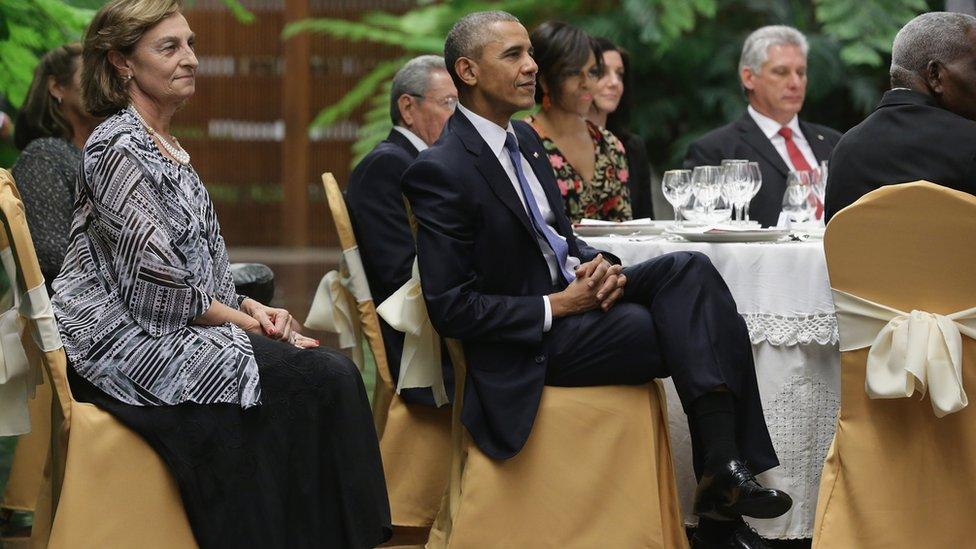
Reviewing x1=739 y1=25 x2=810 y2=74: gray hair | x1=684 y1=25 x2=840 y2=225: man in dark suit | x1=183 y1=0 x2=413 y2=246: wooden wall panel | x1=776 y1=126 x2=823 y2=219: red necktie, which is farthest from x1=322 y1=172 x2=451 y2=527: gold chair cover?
x1=183 y1=0 x2=413 y2=246: wooden wall panel

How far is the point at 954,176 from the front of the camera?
3.05 meters

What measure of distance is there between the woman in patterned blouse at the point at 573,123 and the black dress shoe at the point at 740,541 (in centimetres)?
135

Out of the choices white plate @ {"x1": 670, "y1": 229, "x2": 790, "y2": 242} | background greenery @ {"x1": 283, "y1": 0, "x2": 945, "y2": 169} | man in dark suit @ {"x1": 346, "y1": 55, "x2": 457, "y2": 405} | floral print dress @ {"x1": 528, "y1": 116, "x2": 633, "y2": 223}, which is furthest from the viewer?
background greenery @ {"x1": 283, "y1": 0, "x2": 945, "y2": 169}

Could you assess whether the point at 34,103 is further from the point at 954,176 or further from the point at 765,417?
the point at 954,176

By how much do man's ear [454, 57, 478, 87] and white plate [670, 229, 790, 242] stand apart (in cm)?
71

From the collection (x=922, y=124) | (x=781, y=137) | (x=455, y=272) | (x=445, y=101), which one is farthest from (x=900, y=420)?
(x=781, y=137)

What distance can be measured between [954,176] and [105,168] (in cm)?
196

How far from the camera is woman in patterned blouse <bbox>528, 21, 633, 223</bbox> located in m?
4.37

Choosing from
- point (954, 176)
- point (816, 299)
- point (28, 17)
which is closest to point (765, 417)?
point (816, 299)

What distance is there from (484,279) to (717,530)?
889 mm

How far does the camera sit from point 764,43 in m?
5.38

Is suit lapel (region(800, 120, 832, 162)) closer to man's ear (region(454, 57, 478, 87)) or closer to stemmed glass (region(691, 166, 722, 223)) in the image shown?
stemmed glass (region(691, 166, 722, 223))

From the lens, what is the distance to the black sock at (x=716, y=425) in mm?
3064

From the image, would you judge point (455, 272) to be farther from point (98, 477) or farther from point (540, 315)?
point (98, 477)
